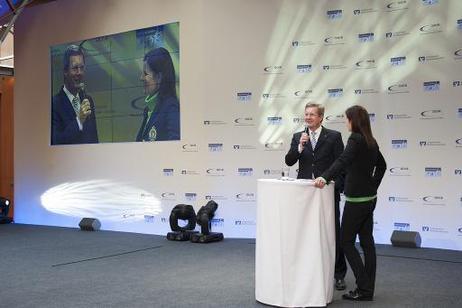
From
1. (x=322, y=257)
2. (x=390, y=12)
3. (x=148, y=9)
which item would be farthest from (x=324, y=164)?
(x=148, y=9)

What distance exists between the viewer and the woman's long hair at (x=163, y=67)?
7993 mm

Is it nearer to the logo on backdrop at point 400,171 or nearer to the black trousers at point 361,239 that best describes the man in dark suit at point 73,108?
the logo on backdrop at point 400,171

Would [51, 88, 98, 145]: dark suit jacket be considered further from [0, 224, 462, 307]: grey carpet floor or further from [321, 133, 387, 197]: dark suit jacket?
[321, 133, 387, 197]: dark suit jacket

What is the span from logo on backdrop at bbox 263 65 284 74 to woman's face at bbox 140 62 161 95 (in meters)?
1.72

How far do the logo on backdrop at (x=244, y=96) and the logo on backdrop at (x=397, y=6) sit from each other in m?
2.13

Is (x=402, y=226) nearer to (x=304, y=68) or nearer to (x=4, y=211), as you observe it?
(x=304, y=68)

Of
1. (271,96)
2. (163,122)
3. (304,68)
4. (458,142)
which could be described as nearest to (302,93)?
(304,68)

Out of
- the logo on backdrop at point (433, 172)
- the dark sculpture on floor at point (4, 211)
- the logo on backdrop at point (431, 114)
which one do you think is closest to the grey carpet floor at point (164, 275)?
the logo on backdrop at point (433, 172)

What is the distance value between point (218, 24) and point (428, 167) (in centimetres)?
345

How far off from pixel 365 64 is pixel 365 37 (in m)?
0.35

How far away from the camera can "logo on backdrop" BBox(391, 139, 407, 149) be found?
659cm

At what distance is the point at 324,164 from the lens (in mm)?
4180

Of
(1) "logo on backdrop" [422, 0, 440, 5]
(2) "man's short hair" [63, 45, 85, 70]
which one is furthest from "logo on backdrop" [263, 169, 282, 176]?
(2) "man's short hair" [63, 45, 85, 70]

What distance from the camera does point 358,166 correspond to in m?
3.78
